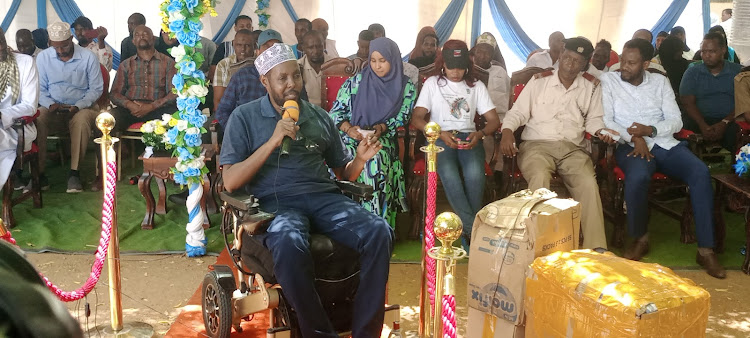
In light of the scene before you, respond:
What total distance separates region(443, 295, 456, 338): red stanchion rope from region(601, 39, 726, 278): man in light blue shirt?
3102 mm

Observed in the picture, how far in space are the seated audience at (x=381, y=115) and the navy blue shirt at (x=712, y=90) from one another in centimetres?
284

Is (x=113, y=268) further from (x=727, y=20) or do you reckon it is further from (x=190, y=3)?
(x=727, y=20)

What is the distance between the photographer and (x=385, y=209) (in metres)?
5.23

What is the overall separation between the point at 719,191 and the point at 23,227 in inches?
200

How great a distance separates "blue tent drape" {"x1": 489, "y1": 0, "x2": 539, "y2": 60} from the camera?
10523 millimetres

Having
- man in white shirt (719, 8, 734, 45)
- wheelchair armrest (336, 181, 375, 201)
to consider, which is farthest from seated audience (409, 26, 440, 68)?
man in white shirt (719, 8, 734, 45)

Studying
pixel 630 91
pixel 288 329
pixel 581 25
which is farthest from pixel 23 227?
pixel 581 25

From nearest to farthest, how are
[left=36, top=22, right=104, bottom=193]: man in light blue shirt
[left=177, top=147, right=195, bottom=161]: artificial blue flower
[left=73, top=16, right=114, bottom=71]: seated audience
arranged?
1. [left=177, top=147, right=195, bottom=161]: artificial blue flower
2. [left=36, top=22, right=104, bottom=193]: man in light blue shirt
3. [left=73, top=16, right=114, bottom=71]: seated audience

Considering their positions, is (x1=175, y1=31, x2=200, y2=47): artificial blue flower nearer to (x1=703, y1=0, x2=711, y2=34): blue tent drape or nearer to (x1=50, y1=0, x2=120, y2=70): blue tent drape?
(x1=50, y1=0, x2=120, y2=70): blue tent drape

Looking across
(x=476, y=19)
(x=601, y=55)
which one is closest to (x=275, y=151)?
(x=601, y=55)

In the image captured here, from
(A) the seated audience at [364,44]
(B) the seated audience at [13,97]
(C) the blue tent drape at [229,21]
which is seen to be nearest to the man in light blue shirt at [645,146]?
(A) the seated audience at [364,44]

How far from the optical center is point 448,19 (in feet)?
34.4

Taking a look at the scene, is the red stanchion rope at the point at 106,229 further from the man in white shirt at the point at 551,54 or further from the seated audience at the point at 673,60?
the seated audience at the point at 673,60

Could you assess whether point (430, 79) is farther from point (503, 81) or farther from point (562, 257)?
point (562, 257)
